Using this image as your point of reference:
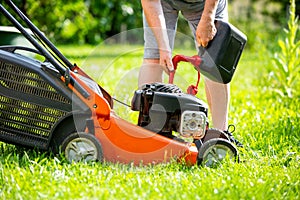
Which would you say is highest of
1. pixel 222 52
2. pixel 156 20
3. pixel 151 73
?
pixel 156 20

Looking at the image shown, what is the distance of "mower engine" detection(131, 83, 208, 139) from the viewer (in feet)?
8.81

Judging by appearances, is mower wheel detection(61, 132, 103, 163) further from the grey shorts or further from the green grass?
the grey shorts

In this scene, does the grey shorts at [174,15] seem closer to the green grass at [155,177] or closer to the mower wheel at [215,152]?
the green grass at [155,177]

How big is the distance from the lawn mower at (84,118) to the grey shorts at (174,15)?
1.59 ft

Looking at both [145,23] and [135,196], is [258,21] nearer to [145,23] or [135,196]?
[145,23]

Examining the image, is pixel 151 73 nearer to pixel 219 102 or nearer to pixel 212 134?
pixel 219 102

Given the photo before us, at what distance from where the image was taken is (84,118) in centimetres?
271

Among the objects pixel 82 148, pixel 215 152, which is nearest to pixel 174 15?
pixel 215 152

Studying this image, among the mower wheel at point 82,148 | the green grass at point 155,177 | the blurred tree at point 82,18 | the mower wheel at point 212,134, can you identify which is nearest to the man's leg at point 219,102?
the green grass at point 155,177

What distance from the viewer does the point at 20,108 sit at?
275 cm

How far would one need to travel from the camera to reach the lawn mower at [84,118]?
270cm

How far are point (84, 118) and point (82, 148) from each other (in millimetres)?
132

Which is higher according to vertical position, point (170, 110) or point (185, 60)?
point (185, 60)

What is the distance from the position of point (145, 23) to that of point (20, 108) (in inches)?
34.5
